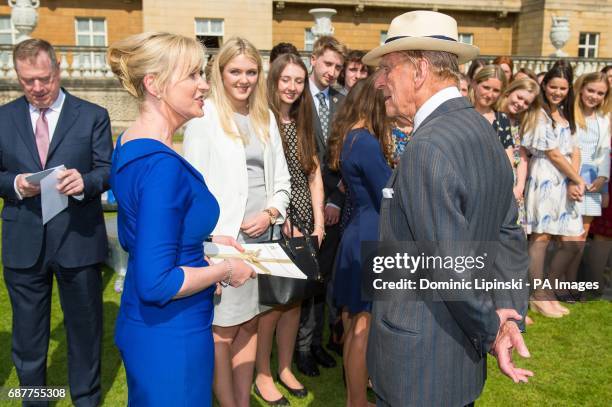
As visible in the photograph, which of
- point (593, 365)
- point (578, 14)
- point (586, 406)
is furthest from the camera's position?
point (578, 14)

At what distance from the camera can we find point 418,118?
205 cm

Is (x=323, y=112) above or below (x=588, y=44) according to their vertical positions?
below

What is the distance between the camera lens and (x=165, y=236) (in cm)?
181

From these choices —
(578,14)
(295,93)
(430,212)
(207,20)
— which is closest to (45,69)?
(295,93)

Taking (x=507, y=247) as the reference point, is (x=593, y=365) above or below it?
below

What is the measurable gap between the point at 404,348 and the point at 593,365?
323 cm

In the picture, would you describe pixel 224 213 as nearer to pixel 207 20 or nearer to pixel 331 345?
pixel 331 345

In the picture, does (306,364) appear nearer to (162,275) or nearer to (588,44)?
(162,275)

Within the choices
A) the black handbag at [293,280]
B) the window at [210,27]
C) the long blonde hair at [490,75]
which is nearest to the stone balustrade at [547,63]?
the window at [210,27]

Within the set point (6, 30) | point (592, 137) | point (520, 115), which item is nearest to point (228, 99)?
point (520, 115)

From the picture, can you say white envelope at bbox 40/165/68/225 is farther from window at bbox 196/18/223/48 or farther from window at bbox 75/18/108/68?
window at bbox 75/18/108/68

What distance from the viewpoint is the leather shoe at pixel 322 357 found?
14.5ft

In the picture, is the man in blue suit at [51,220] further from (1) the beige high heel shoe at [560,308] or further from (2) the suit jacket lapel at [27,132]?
(1) the beige high heel shoe at [560,308]
